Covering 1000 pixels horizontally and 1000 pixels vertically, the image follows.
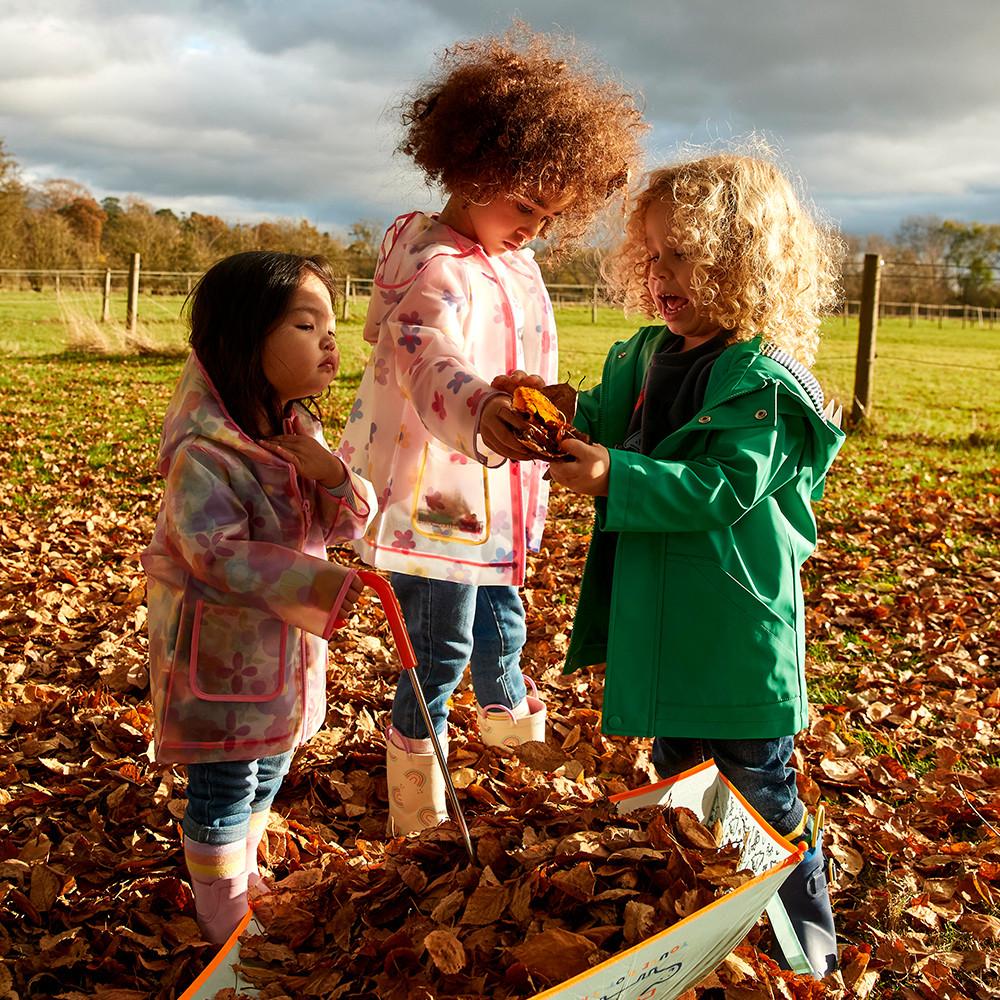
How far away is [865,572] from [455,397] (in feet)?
14.6

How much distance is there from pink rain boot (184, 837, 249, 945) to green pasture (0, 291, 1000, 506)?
4.58 ft

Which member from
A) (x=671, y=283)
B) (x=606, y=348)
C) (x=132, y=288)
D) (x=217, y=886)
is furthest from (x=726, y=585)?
(x=606, y=348)

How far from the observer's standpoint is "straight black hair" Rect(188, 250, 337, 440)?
7.29ft

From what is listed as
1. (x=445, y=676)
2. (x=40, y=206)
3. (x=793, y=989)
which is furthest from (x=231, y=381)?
(x=40, y=206)

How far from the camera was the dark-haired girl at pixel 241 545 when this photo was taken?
6.89ft

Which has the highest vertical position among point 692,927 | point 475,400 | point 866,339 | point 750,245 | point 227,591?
point 866,339

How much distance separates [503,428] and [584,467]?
218 millimetres

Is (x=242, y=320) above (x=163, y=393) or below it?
above

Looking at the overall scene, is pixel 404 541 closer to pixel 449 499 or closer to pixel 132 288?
pixel 449 499

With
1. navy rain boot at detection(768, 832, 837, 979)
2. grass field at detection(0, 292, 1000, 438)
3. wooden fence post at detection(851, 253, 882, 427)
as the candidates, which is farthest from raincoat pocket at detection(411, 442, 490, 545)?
→ wooden fence post at detection(851, 253, 882, 427)

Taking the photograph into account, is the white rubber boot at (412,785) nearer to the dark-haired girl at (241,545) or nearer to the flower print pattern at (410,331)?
the dark-haired girl at (241,545)

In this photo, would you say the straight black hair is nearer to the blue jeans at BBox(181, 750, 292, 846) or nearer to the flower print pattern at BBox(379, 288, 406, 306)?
the flower print pattern at BBox(379, 288, 406, 306)

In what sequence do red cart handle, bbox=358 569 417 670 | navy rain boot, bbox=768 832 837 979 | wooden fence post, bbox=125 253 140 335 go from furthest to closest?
wooden fence post, bbox=125 253 140 335
navy rain boot, bbox=768 832 837 979
red cart handle, bbox=358 569 417 670

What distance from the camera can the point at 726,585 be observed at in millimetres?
2301
